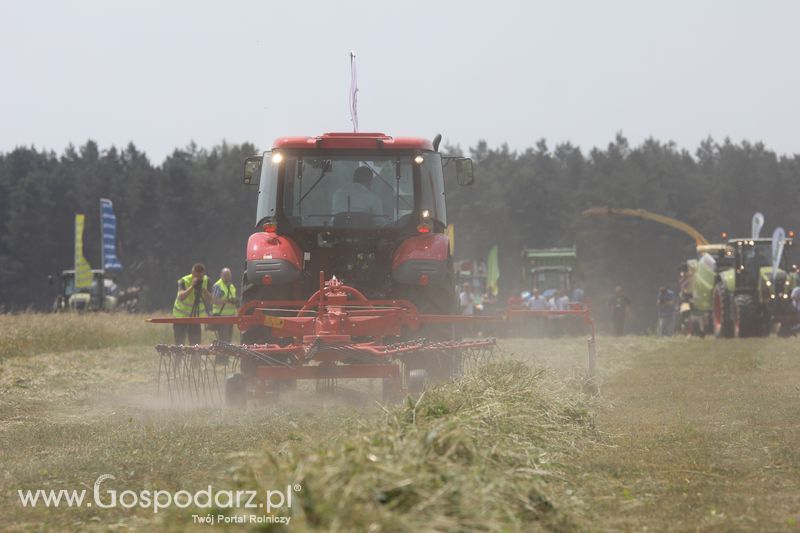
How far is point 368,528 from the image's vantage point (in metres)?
4.30

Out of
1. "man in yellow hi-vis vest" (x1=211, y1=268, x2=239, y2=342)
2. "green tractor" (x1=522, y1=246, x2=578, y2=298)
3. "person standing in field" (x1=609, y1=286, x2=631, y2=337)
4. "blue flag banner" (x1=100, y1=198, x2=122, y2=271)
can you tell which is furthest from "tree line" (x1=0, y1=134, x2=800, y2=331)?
"man in yellow hi-vis vest" (x1=211, y1=268, x2=239, y2=342)

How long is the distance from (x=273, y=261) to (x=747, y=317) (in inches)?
777

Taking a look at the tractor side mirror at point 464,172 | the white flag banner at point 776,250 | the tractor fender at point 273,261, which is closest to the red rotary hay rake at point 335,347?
the tractor fender at point 273,261

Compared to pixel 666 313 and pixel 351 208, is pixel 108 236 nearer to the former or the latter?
pixel 666 313

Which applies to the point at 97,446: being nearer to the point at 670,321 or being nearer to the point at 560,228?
the point at 670,321

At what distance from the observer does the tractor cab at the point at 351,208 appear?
13.2 m

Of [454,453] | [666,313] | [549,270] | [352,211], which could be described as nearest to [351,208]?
[352,211]

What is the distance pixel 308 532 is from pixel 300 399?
8692mm

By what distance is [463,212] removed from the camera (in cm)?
10081

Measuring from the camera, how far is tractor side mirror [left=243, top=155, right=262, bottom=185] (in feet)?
45.4

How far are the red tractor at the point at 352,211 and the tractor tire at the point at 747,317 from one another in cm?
1825

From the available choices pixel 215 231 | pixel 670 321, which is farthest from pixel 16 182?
pixel 670 321

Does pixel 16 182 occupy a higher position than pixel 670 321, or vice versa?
pixel 16 182

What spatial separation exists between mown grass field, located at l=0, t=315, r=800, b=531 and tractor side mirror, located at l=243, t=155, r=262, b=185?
258cm
